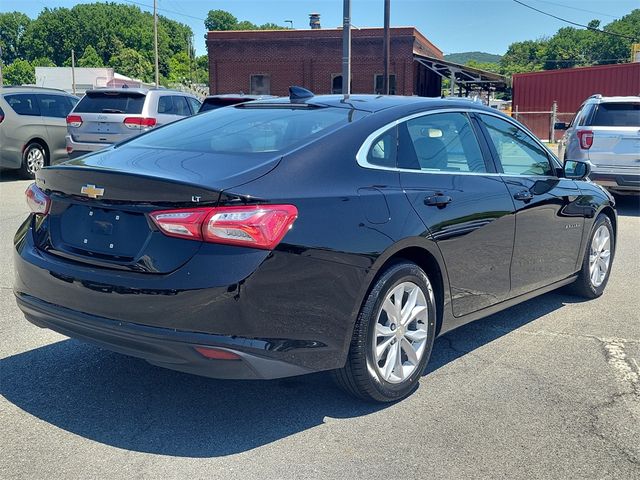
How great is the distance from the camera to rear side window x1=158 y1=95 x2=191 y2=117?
46.2 ft

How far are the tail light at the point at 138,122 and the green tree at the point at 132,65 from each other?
304ft

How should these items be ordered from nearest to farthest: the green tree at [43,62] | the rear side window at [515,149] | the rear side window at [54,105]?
1. the rear side window at [515,149]
2. the rear side window at [54,105]
3. the green tree at [43,62]

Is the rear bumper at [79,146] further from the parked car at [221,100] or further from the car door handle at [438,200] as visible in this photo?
the car door handle at [438,200]

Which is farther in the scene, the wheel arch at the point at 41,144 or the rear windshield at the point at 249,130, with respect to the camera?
the wheel arch at the point at 41,144

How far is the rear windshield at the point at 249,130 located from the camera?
381cm

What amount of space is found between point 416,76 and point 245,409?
3767 centimetres

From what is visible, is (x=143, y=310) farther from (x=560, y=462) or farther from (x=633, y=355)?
(x=633, y=355)

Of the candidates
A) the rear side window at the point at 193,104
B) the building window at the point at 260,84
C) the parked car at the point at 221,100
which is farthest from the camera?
the building window at the point at 260,84

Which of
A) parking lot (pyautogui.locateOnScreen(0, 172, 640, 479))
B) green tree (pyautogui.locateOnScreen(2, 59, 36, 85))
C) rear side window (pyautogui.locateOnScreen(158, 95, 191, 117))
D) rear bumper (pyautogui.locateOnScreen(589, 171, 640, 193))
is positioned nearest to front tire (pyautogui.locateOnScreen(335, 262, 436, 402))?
parking lot (pyautogui.locateOnScreen(0, 172, 640, 479))

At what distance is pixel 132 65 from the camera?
103 m

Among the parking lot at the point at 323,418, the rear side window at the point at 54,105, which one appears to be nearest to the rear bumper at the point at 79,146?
the rear side window at the point at 54,105

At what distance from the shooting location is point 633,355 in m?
4.79

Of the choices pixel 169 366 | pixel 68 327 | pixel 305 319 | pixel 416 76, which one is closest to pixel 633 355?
pixel 305 319

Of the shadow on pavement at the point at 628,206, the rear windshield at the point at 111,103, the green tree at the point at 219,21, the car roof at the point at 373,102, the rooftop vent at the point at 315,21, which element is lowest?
the shadow on pavement at the point at 628,206
